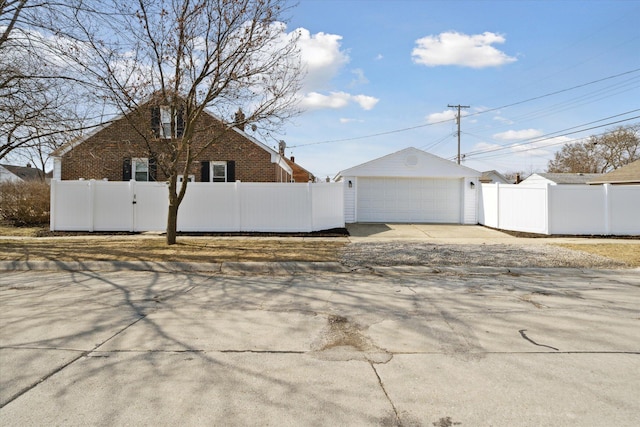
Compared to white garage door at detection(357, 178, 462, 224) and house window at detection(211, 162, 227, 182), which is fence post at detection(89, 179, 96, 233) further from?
white garage door at detection(357, 178, 462, 224)

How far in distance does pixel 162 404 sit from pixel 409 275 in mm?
6216

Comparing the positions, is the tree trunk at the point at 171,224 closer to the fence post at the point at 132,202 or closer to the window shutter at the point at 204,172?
the fence post at the point at 132,202

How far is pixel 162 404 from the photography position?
301cm

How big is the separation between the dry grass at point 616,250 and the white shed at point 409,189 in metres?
7.55

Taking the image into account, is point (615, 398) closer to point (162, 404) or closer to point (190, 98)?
point (162, 404)

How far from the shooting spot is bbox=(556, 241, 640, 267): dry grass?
31.9ft

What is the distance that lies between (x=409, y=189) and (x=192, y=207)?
10448mm

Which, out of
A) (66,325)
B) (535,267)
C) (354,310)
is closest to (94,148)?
(66,325)

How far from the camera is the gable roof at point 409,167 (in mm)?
19641

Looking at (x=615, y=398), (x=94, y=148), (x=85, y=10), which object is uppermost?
(x=85, y=10)

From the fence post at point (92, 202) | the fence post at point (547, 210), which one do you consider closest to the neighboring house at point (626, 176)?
the fence post at point (547, 210)

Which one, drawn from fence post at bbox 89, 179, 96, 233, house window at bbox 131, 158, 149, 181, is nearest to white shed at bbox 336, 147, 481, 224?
house window at bbox 131, 158, 149, 181

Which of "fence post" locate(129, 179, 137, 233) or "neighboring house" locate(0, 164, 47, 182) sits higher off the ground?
"neighboring house" locate(0, 164, 47, 182)

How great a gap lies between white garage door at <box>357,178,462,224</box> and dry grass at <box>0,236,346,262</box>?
7183 mm
